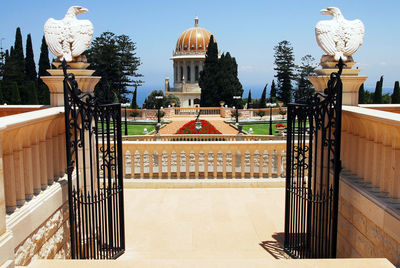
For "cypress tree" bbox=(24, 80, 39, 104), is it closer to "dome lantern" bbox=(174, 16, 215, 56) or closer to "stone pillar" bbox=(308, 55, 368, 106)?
"stone pillar" bbox=(308, 55, 368, 106)

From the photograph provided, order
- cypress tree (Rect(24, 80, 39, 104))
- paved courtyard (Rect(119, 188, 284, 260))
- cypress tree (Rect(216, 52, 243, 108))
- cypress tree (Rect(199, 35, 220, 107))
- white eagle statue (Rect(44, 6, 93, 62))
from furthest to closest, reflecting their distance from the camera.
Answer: cypress tree (Rect(199, 35, 220, 107)), cypress tree (Rect(216, 52, 243, 108)), cypress tree (Rect(24, 80, 39, 104)), paved courtyard (Rect(119, 188, 284, 260)), white eagle statue (Rect(44, 6, 93, 62))

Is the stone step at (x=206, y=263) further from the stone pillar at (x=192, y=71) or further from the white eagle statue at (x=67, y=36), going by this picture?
the stone pillar at (x=192, y=71)

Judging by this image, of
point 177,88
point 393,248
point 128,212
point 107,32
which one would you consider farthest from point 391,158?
point 177,88

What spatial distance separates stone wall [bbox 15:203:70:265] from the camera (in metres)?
3.82

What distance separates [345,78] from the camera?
5.29 meters

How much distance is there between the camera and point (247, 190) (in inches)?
344

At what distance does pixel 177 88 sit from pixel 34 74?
1387 inches

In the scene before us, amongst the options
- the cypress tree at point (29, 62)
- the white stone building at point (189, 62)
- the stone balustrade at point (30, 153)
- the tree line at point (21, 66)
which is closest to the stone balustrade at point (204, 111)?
the tree line at point (21, 66)

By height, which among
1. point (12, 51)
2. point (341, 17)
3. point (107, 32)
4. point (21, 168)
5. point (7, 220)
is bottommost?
point (7, 220)

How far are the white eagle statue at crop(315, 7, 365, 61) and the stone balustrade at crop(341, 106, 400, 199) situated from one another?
763mm

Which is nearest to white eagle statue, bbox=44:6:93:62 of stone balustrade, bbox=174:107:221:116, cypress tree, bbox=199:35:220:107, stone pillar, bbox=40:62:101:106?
stone pillar, bbox=40:62:101:106

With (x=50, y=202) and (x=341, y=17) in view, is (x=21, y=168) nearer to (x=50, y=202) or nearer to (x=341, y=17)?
(x=50, y=202)

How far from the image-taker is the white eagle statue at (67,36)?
5.48 m

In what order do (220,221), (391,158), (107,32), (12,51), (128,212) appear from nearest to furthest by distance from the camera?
(391,158)
(220,221)
(128,212)
(12,51)
(107,32)
